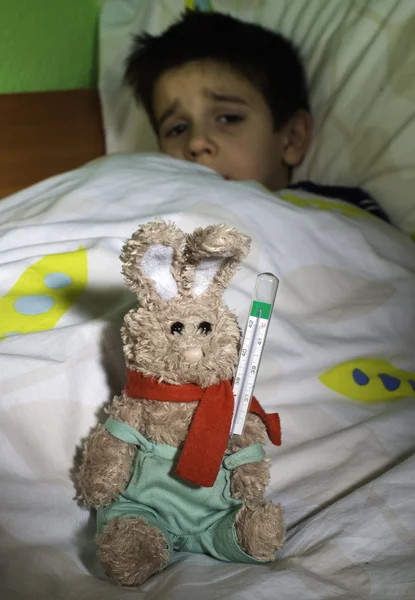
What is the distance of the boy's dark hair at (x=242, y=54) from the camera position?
3.94ft

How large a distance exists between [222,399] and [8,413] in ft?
0.72

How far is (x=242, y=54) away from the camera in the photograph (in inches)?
48.0

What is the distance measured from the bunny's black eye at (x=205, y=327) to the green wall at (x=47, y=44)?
1.02 metres

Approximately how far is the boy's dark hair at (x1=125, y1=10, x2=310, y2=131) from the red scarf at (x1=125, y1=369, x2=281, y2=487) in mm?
900

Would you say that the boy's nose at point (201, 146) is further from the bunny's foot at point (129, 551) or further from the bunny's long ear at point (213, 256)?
the bunny's foot at point (129, 551)

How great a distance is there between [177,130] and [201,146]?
0.49 feet

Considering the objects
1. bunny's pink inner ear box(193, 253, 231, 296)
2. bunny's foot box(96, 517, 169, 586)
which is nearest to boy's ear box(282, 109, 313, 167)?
bunny's pink inner ear box(193, 253, 231, 296)

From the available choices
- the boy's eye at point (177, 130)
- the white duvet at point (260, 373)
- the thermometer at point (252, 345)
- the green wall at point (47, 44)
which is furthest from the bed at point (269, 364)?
the green wall at point (47, 44)

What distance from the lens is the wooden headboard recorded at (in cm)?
116

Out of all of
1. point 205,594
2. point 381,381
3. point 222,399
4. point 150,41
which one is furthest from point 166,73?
point 205,594

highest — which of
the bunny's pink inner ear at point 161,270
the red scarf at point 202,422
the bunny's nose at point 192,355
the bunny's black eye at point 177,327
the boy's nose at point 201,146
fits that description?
the bunny's pink inner ear at point 161,270

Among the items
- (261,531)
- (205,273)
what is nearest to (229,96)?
(205,273)

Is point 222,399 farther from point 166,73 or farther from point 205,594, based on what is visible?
point 166,73

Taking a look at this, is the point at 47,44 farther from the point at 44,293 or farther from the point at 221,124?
the point at 44,293
